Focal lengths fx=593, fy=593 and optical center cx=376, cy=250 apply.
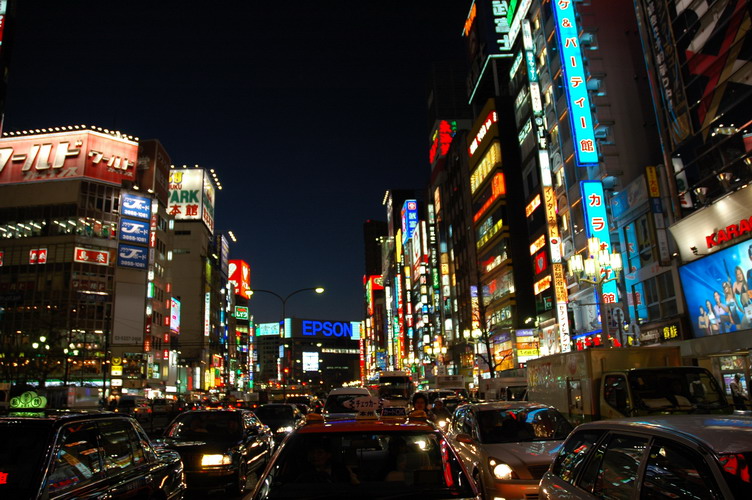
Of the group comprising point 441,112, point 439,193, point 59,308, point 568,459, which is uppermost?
point 441,112

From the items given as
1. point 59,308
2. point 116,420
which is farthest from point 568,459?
point 59,308

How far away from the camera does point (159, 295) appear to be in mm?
81250

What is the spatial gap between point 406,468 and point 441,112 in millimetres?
110428

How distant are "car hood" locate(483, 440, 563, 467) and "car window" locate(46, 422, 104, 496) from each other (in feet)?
18.0

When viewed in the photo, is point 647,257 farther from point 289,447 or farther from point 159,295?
point 159,295

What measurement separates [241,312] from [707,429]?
14879 centimetres

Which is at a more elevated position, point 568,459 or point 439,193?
point 439,193

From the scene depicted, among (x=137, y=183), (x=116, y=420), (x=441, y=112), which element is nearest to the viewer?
(x=116, y=420)

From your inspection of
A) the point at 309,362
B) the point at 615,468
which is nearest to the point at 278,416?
the point at 615,468

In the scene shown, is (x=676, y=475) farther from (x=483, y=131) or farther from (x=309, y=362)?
(x=309, y=362)

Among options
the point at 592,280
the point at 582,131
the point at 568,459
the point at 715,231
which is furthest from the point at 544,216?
the point at 568,459

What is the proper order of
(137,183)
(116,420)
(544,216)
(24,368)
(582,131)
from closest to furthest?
(116,420), (582,131), (544,216), (24,368), (137,183)

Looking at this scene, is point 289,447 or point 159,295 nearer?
point 289,447

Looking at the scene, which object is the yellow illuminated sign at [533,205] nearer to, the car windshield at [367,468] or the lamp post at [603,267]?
the lamp post at [603,267]
